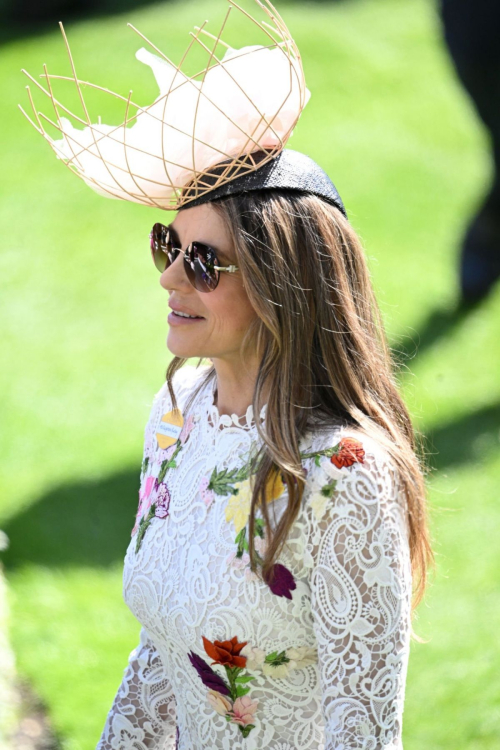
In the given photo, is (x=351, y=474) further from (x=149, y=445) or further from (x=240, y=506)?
(x=149, y=445)

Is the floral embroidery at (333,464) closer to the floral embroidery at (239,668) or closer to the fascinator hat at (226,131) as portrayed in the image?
the floral embroidery at (239,668)

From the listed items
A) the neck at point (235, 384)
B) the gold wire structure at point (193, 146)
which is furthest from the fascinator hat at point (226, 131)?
the neck at point (235, 384)

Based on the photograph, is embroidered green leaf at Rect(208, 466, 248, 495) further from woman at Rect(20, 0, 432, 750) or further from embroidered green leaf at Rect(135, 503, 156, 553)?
embroidered green leaf at Rect(135, 503, 156, 553)

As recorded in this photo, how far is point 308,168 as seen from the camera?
1.68 metres

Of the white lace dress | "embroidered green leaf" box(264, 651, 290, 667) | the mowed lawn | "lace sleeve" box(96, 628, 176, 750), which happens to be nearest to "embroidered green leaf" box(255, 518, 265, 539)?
the white lace dress

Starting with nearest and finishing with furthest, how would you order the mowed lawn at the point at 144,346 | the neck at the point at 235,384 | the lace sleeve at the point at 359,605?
A: 1. the lace sleeve at the point at 359,605
2. the neck at the point at 235,384
3. the mowed lawn at the point at 144,346

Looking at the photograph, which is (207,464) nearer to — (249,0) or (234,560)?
(234,560)

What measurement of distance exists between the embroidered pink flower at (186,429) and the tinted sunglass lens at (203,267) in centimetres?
36

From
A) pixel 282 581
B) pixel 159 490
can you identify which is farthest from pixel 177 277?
pixel 282 581

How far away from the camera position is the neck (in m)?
1.80

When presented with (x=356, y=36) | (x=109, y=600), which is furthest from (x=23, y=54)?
(x=109, y=600)

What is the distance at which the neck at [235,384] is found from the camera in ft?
5.90

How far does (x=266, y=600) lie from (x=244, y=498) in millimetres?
205

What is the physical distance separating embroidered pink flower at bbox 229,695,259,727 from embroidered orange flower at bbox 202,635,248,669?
89 mm
